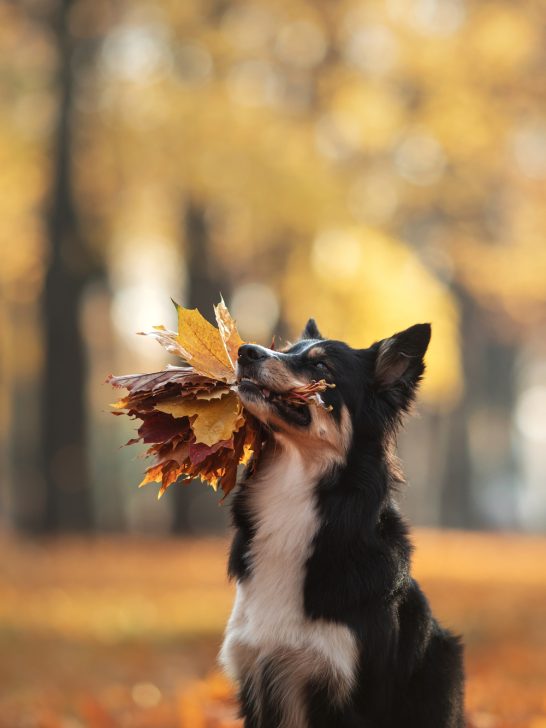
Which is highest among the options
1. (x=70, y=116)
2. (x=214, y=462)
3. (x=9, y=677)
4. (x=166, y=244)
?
(x=70, y=116)

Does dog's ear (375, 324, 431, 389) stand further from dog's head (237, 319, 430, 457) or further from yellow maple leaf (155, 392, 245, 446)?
yellow maple leaf (155, 392, 245, 446)

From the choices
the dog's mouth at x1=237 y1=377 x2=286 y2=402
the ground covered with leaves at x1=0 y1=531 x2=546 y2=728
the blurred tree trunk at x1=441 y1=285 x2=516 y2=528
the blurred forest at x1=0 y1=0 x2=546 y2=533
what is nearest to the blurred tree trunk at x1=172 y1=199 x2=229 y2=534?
the blurred forest at x1=0 y1=0 x2=546 y2=533

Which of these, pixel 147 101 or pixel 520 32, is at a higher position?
pixel 520 32

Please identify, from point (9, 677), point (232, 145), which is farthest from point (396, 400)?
point (232, 145)

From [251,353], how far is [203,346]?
262 millimetres

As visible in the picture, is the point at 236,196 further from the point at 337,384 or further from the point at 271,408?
the point at 271,408

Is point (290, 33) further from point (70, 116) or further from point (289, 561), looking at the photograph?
point (289, 561)

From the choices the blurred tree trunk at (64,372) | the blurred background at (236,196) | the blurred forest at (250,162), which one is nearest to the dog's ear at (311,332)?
the blurred background at (236,196)

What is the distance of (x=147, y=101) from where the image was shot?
1514cm

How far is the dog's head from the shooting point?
190 inches

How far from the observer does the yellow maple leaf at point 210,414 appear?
478 centimetres

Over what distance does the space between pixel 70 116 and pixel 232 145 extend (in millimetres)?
3121

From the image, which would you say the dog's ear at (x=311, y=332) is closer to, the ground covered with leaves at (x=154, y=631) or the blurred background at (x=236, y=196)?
the ground covered with leaves at (x=154, y=631)

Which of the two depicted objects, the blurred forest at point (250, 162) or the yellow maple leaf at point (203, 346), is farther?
the blurred forest at point (250, 162)
